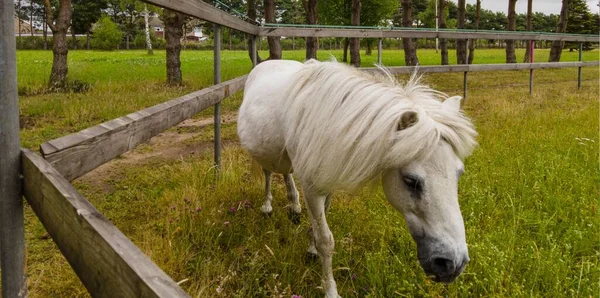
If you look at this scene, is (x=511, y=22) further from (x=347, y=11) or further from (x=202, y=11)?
(x=202, y=11)

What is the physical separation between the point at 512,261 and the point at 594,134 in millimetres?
3790

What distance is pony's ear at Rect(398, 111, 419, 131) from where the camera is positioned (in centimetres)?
173

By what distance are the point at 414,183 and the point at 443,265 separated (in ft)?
1.14

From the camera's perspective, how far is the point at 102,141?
1452 millimetres

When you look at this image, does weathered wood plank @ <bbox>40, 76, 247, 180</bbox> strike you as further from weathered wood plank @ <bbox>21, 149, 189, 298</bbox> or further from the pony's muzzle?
the pony's muzzle

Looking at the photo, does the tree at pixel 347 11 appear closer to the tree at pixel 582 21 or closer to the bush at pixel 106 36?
the tree at pixel 582 21

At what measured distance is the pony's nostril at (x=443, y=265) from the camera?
5.38ft

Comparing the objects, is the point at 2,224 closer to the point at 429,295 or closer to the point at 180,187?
the point at 429,295

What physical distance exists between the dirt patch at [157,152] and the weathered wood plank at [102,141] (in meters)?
2.10

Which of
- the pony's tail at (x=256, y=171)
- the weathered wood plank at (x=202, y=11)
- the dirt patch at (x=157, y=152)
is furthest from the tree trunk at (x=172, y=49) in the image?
the pony's tail at (x=256, y=171)

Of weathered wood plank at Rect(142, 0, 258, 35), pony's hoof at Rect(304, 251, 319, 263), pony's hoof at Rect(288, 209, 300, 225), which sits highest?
weathered wood plank at Rect(142, 0, 258, 35)

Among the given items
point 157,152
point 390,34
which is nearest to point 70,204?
point 157,152

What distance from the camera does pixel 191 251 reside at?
8.77ft

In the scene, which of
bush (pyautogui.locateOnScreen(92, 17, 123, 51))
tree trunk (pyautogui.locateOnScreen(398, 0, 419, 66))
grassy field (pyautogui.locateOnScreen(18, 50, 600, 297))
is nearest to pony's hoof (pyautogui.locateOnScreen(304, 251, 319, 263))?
grassy field (pyautogui.locateOnScreen(18, 50, 600, 297))
